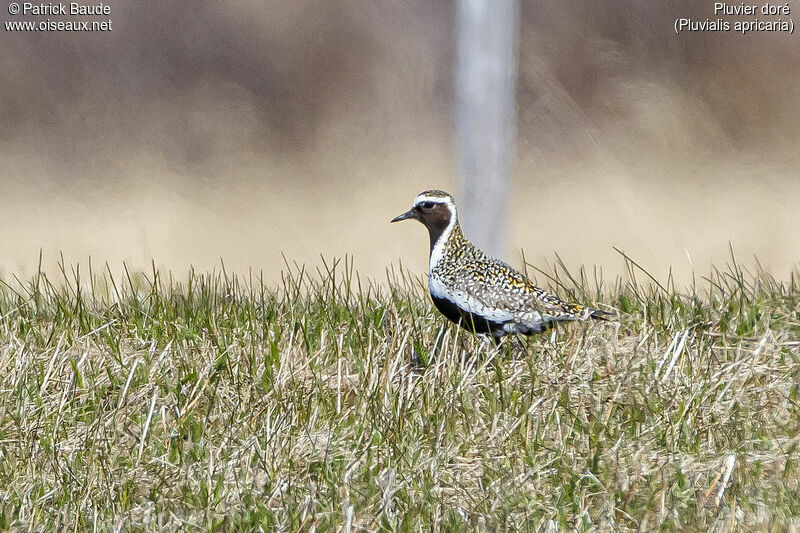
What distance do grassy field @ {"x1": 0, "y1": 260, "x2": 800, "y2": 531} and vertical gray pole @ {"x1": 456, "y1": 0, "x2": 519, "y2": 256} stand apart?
20.0 inches

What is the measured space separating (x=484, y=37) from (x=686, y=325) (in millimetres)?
1788

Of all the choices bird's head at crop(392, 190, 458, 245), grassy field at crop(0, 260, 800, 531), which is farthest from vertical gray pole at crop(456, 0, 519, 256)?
grassy field at crop(0, 260, 800, 531)

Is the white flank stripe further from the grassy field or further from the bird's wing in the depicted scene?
the grassy field

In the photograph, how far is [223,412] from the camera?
4.75 meters

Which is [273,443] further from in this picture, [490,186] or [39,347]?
[490,186]

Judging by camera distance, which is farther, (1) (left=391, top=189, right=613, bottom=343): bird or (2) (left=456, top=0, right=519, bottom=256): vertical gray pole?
(2) (left=456, top=0, right=519, bottom=256): vertical gray pole

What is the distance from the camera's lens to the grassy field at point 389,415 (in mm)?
3961

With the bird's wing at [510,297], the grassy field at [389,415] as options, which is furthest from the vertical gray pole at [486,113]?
the bird's wing at [510,297]

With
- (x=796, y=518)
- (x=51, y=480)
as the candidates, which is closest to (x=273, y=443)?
(x=51, y=480)

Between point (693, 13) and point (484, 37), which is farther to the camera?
point (693, 13)

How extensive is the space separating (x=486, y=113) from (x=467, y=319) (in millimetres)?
1254

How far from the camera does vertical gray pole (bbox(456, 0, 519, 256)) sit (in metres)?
5.86

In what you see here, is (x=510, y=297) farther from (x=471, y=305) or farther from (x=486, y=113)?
(x=486, y=113)

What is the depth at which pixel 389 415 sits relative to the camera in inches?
180
